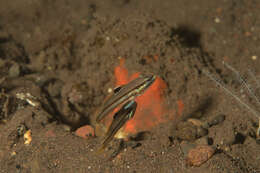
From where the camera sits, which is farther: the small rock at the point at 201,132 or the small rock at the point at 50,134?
the small rock at the point at 201,132

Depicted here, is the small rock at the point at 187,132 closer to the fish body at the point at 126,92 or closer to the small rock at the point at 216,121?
the small rock at the point at 216,121

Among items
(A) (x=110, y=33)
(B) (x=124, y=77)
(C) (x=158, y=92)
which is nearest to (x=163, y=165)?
(C) (x=158, y=92)

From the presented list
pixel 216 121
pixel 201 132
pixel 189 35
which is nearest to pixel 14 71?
pixel 201 132

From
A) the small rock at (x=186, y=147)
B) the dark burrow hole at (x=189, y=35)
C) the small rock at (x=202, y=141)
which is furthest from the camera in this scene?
the dark burrow hole at (x=189, y=35)

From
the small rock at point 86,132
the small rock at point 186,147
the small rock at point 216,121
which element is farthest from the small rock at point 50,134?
the small rock at point 216,121

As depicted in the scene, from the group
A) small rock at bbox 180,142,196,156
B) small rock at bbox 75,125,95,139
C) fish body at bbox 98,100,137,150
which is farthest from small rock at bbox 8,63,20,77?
small rock at bbox 180,142,196,156

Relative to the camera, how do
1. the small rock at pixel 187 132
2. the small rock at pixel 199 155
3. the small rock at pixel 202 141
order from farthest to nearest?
the small rock at pixel 187 132 < the small rock at pixel 202 141 < the small rock at pixel 199 155

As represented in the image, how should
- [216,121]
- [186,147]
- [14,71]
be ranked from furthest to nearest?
[14,71]
[216,121]
[186,147]

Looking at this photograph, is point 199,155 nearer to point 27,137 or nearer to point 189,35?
point 27,137
